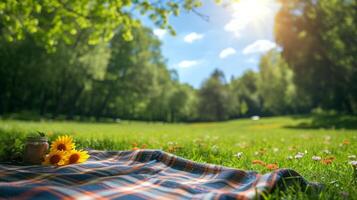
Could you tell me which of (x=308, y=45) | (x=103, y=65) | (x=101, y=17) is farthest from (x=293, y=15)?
(x=101, y=17)

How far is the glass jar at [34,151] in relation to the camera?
3.65 meters

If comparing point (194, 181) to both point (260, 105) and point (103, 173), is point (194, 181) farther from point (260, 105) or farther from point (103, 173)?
point (260, 105)

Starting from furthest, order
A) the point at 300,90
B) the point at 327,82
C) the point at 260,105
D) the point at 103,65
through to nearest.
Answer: the point at 260,105 → the point at 103,65 → the point at 300,90 → the point at 327,82

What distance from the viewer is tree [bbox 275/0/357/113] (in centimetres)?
2628

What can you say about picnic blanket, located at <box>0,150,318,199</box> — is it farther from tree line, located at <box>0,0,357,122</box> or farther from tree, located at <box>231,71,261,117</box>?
tree, located at <box>231,71,261,117</box>

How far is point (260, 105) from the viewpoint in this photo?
83.3 m

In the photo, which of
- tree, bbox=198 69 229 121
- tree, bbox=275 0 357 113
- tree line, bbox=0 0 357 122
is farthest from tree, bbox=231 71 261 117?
tree, bbox=275 0 357 113

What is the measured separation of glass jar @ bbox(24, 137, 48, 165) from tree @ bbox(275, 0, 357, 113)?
26.5 metres

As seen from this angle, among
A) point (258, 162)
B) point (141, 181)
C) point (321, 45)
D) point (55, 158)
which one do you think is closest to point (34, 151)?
point (55, 158)

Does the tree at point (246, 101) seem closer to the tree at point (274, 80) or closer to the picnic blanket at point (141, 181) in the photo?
the tree at point (274, 80)

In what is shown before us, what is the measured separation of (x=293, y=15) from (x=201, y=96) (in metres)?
38.5

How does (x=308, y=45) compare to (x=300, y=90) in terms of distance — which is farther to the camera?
(x=300, y=90)

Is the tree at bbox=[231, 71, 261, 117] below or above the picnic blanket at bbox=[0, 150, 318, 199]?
above

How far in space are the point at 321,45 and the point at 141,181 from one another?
29.9m
